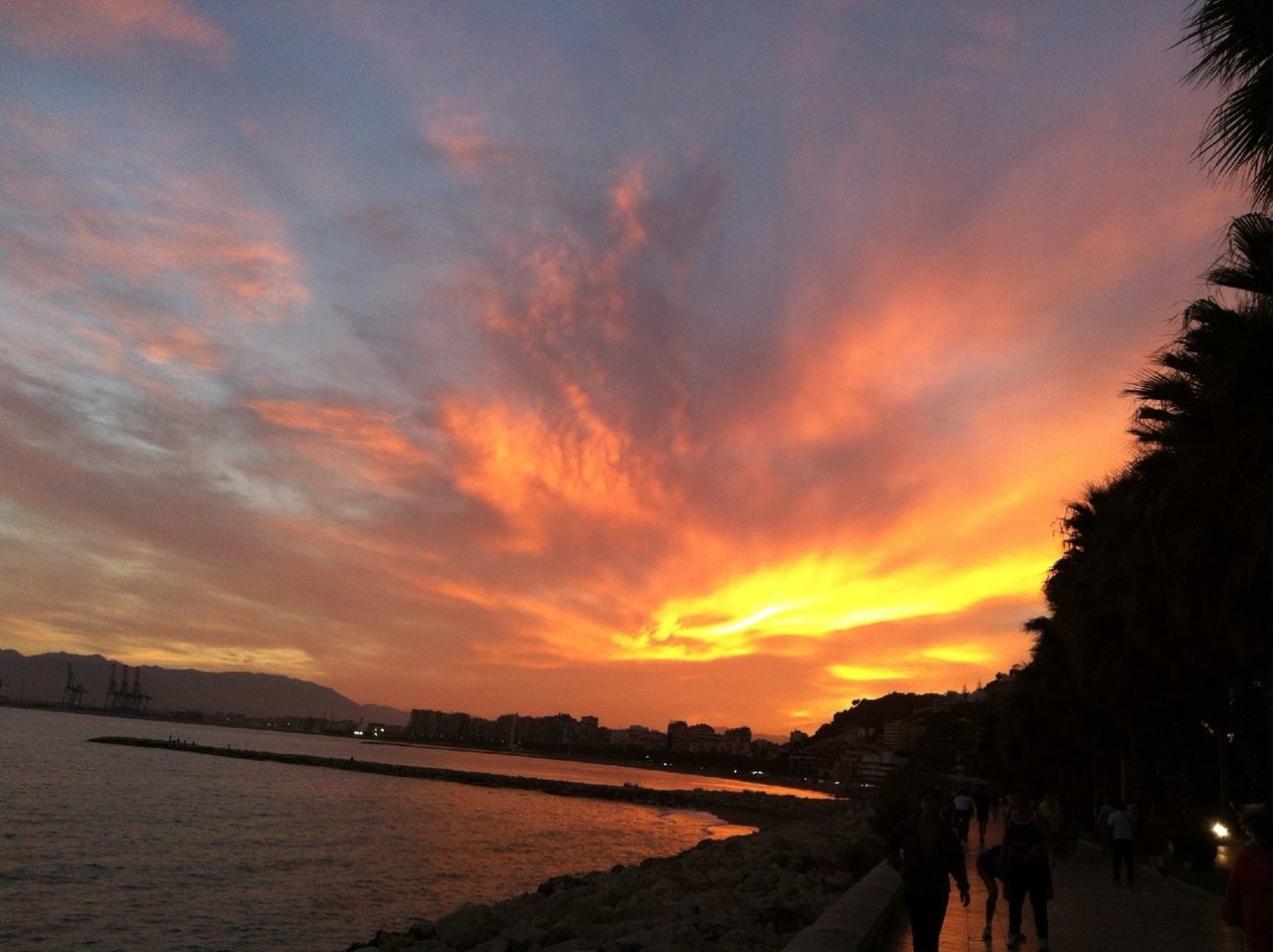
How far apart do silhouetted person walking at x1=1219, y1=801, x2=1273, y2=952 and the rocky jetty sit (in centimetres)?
647

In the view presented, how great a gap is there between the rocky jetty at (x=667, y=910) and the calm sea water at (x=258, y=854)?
12.1 feet

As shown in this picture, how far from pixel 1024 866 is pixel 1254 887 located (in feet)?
11.6

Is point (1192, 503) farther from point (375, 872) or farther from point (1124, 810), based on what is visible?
point (375, 872)

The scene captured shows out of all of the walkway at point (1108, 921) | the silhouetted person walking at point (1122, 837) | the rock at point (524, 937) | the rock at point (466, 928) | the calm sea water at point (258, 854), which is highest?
the silhouetted person walking at point (1122, 837)

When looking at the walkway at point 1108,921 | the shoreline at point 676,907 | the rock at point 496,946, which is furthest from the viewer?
the rock at point 496,946

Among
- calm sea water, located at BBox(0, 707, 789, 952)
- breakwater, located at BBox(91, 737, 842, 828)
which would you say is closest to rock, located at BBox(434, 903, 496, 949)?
calm sea water, located at BBox(0, 707, 789, 952)

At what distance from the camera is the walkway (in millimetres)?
9508

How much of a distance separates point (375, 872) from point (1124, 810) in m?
22.5

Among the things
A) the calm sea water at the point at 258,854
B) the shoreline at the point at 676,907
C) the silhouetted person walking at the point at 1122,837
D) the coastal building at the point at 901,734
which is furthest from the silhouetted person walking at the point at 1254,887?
the coastal building at the point at 901,734

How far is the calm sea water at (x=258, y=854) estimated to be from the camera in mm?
20734

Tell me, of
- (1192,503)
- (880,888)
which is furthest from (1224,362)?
(880,888)

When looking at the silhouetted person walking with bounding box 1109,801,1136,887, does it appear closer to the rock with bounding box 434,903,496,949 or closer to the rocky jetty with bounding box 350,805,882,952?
the rocky jetty with bounding box 350,805,882,952

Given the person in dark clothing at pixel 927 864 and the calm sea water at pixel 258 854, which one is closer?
the person in dark clothing at pixel 927 864

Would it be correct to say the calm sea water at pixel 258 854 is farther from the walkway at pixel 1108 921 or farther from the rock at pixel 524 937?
the walkway at pixel 1108 921
